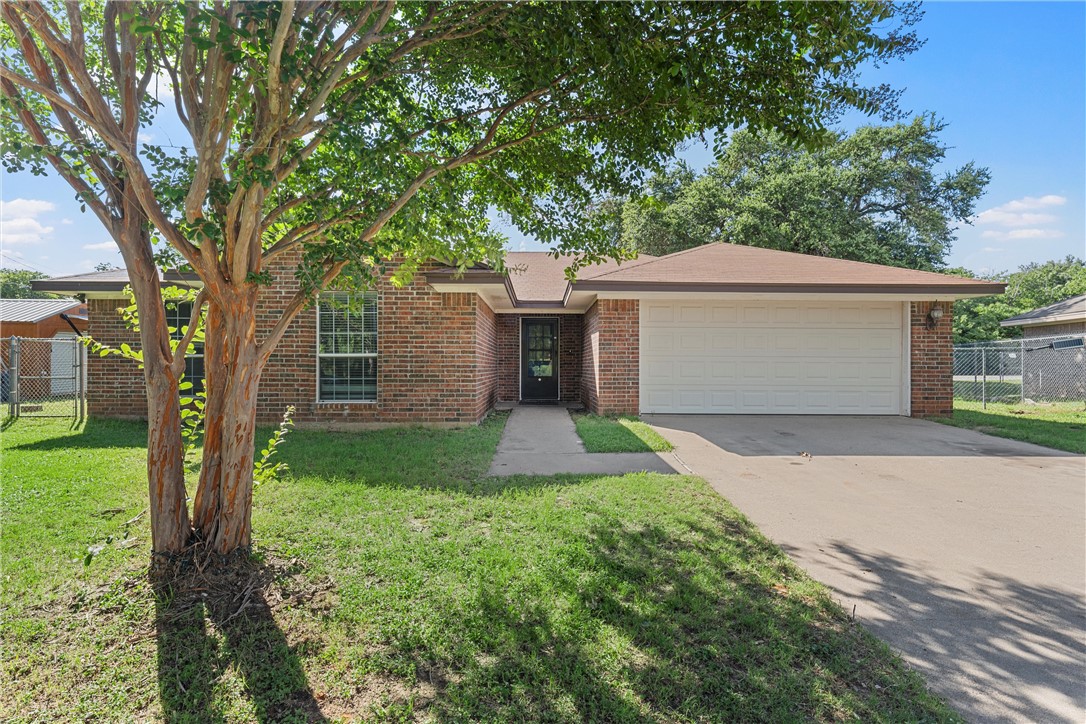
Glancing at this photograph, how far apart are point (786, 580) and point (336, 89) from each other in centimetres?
440

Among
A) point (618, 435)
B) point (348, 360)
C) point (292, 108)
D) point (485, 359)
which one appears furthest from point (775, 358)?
point (292, 108)

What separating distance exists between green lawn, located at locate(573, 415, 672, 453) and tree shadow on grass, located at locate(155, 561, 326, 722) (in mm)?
4712

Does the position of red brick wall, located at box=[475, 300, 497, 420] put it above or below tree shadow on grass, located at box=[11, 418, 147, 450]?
above

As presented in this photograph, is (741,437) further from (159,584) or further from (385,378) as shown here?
(159,584)

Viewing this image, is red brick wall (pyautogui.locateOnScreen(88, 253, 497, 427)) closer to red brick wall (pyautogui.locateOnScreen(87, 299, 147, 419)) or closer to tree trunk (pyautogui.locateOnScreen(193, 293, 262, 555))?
red brick wall (pyautogui.locateOnScreen(87, 299, 147, 419))

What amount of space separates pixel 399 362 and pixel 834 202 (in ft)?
68.7

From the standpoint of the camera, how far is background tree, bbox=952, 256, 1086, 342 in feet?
87.4

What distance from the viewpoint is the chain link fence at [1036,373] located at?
1435 centimetres

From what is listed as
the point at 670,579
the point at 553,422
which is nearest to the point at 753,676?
the point at 670,579

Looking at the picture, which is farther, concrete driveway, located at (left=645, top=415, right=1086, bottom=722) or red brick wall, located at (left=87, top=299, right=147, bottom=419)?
red brick wall, located at (left=87, top=299, right=147, bottom=419)

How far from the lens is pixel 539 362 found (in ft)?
45.8

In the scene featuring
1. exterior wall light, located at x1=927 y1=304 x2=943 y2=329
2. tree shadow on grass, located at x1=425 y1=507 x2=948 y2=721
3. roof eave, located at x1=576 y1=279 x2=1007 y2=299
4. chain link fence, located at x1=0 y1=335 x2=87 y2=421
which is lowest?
tree shadow on grass, located at x1=425 y1=507 x2=948 y2=721

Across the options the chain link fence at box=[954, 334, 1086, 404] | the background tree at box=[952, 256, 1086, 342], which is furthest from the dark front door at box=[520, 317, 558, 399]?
the background tree at box=[952, 256, 1086, 342]

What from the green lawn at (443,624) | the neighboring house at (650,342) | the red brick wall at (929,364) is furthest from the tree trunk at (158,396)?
the red brick wall at (929,364)
